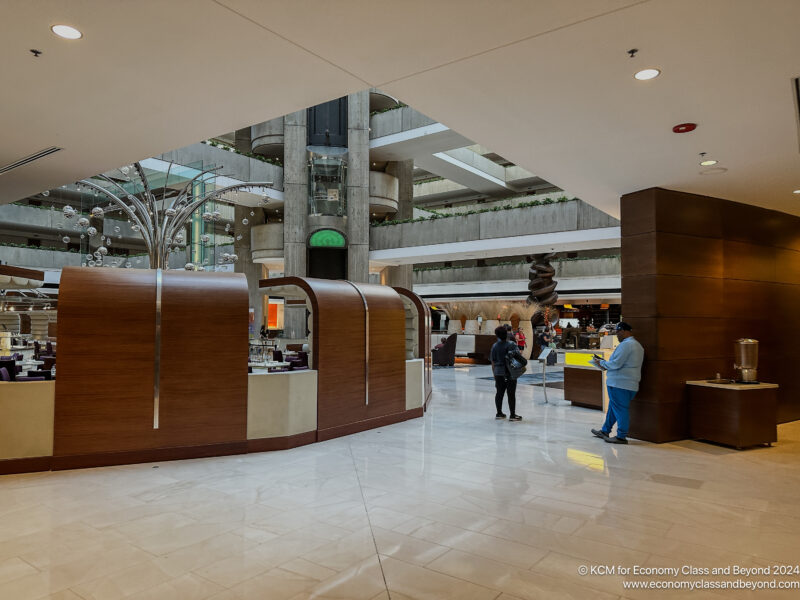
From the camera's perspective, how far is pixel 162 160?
16.0 metres

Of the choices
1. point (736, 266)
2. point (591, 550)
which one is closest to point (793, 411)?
point (736, 266)

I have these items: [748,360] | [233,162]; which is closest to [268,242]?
[233,162]

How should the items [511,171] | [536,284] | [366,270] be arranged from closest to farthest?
[536,284] → [366,270] → [511,171]

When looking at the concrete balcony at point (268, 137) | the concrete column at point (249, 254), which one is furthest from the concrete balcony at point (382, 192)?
the concrete column at point (249, 254)

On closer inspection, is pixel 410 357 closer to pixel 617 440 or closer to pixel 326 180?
pixel 617 440

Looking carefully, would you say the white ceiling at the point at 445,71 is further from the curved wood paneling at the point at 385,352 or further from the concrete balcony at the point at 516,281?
the concrete balcony at the point at 516,281

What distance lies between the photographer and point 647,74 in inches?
165

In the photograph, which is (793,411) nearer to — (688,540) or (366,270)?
(688,540)

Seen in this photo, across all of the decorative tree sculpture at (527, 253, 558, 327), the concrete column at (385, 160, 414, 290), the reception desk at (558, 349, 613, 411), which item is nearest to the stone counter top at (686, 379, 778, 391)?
the reception desk at (558, 349, 613, 411)

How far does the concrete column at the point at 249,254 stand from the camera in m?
22.3

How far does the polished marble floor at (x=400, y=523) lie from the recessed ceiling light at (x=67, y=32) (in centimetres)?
373

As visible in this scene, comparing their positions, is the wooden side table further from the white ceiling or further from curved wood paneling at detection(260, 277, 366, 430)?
curved wood paneling at detection(260, 277, 366, 430)

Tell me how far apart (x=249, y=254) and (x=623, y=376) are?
18.6m

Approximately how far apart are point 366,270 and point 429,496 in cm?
1581
